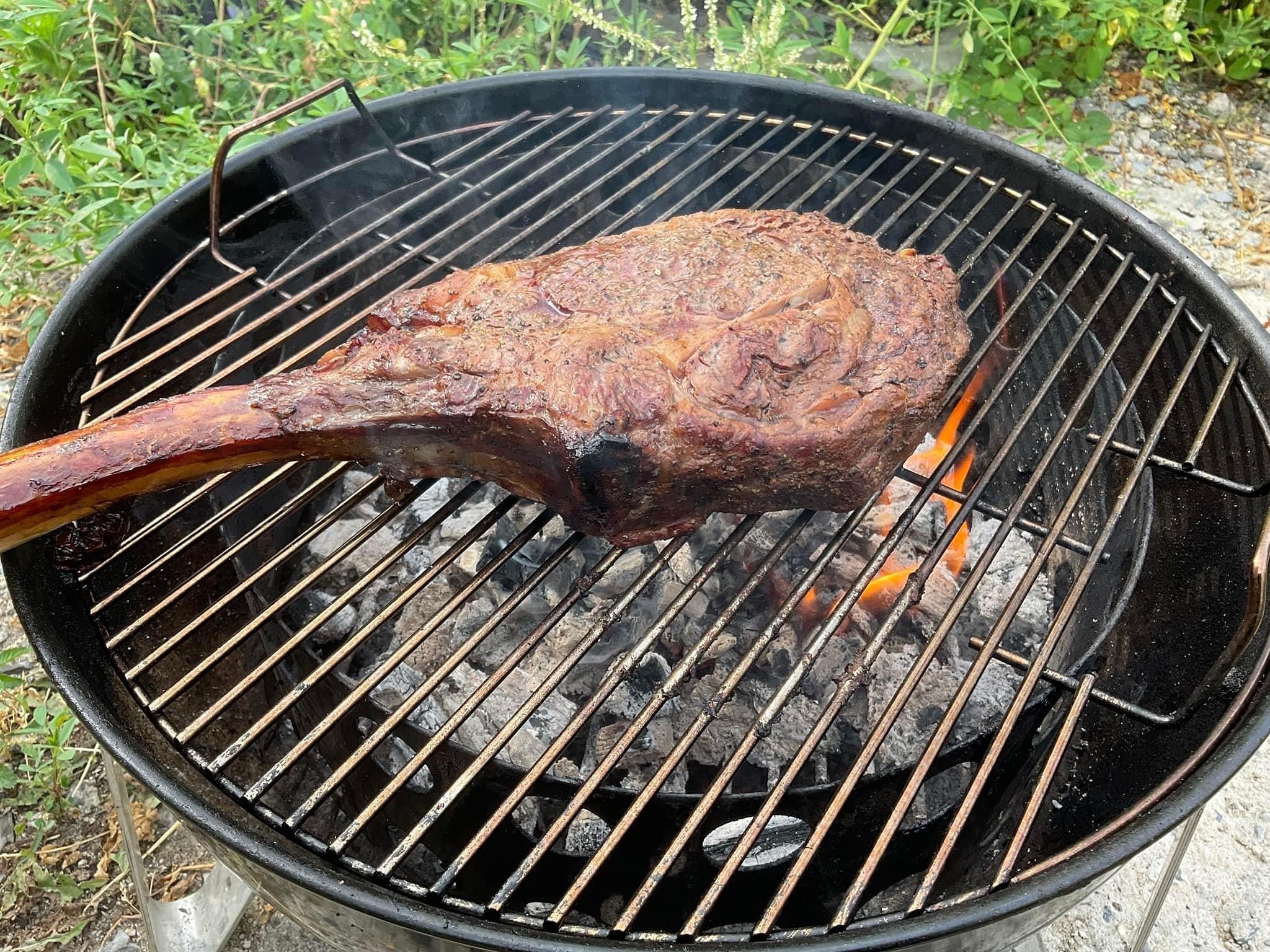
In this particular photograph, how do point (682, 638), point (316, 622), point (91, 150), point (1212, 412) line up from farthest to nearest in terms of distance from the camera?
point (91, 150)
point (682, 638)
point (1212, 412)
point (316, 622)

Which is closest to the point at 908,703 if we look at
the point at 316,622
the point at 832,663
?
the point at 832,663

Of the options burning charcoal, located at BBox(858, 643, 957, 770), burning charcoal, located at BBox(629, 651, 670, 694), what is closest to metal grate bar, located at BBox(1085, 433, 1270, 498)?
burning charcoal, located at BBox(858, 643, 957, 770)

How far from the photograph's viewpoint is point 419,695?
5.60 ft

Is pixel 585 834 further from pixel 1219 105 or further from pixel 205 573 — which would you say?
pixel 1219 105

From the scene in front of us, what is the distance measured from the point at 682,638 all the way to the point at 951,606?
79 cm

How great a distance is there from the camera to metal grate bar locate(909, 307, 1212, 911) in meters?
1.51

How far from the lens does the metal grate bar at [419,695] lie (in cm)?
157

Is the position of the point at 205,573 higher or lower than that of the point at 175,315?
lower

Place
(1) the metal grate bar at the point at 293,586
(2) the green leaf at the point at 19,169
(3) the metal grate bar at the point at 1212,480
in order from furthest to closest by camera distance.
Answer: (2) the green leaf at the point at 19,169 → (3) the metal grate bar at the point at 1212,480 → (1) the metal grate bar at the point at 293,586

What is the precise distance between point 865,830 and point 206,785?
1.40 m

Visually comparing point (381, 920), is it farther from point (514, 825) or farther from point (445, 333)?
point (445, 333)

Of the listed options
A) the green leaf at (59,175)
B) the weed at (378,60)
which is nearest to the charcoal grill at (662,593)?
the weed at (378,60)

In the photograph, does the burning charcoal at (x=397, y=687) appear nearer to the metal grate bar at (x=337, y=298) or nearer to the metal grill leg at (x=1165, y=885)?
the metal grate bar at (x=337, y=298)

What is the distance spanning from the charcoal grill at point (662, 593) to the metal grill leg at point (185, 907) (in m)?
0.24
